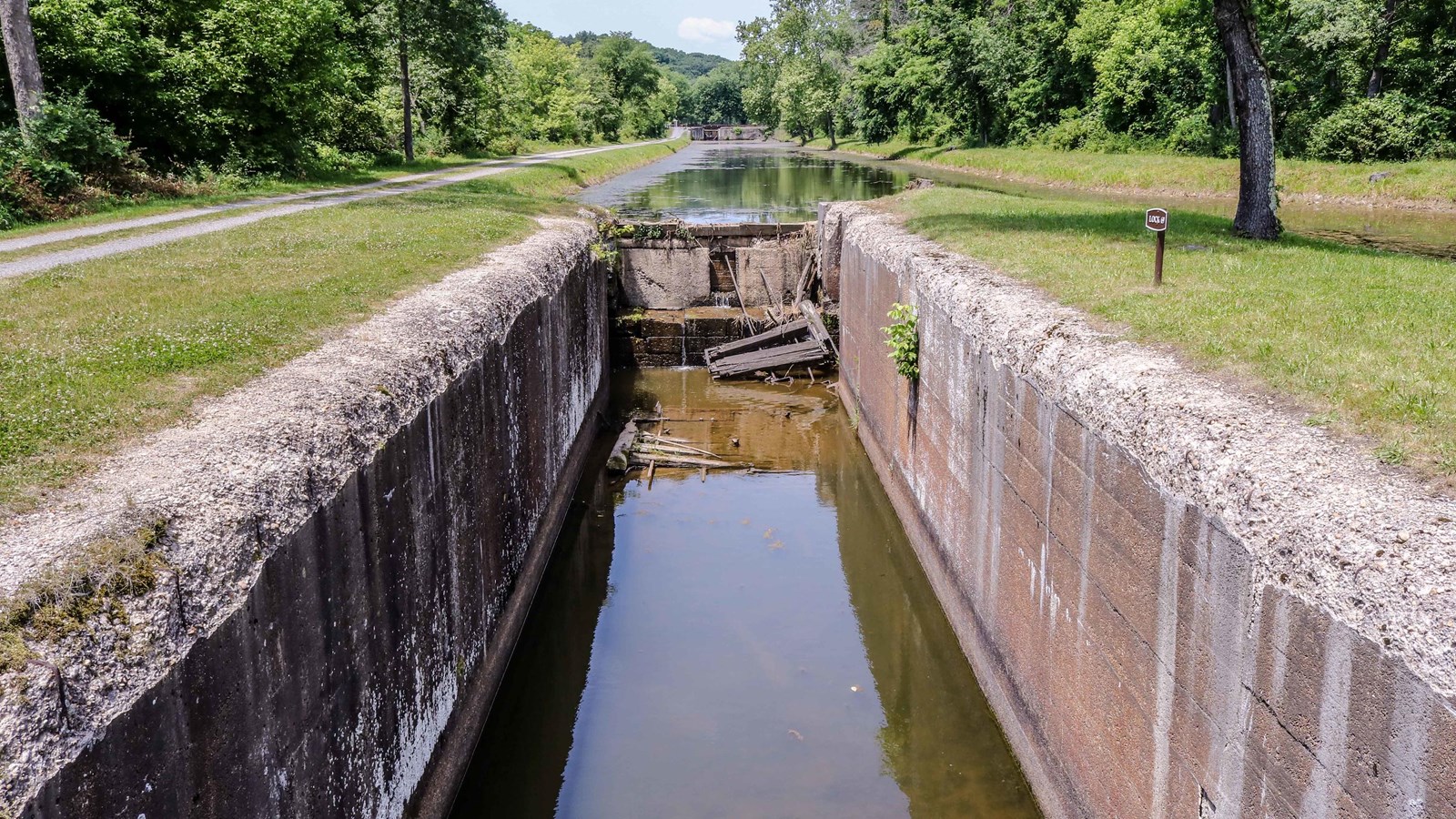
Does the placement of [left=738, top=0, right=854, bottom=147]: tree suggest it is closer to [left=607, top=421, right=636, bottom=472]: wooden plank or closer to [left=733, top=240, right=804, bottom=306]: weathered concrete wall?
[left=733, top=240, right=804, bottom=306]: weathered concrete wall

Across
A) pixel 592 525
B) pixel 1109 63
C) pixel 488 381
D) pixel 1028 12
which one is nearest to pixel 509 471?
pixel 488 381

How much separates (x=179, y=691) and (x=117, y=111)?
64.0ft

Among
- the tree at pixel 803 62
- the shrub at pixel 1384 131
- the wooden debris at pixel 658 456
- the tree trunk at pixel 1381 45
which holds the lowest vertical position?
the wooden debris at pixel 658 456

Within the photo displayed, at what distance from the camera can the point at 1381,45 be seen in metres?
31.8

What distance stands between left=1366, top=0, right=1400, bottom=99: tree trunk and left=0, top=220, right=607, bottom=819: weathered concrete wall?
32426 millimetres

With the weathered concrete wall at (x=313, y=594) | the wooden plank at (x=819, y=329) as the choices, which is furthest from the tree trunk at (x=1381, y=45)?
the weathered concrete wall at (x=313, y=594)

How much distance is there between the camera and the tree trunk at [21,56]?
1598 centimetres

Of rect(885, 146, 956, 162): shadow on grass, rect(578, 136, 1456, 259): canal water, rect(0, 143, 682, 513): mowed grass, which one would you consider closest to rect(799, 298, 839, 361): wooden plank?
rect(0, 143, 682, 513): mowed grass

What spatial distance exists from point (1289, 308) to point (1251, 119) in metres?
5.53

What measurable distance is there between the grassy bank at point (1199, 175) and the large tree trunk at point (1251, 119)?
1708 centimetres

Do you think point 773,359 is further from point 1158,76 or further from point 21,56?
point 1158,76

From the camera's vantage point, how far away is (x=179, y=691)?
3412mm

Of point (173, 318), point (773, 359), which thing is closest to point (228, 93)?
point (773, 359)

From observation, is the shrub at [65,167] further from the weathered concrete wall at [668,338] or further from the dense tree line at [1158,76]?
the dense tree line at [1158,76]
